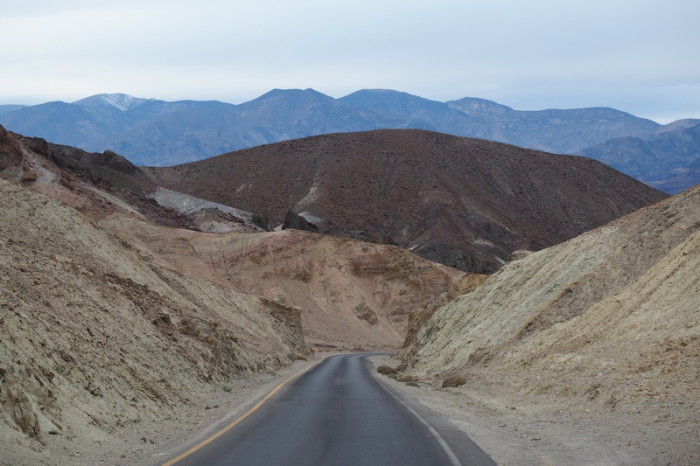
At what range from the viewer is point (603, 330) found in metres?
20.1

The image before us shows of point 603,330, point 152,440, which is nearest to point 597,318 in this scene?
point 603,330

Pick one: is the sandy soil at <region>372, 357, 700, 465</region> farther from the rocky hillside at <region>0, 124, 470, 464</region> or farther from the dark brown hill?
the dark brown hill

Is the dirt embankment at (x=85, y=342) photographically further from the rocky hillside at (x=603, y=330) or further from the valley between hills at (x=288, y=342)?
the rocky hillside at (x=603, y=330)

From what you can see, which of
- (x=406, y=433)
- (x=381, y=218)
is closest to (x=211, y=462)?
(x=406, y=433)

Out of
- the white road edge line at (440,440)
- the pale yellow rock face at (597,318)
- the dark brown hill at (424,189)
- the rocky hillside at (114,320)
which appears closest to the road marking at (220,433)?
the rocky hillside at (114,320)

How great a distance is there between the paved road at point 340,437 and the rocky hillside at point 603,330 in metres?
2.96

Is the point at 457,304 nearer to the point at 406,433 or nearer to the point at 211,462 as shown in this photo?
the point at 406,433

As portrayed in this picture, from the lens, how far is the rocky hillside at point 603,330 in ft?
46.4

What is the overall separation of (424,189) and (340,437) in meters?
123

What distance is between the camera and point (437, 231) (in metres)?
116

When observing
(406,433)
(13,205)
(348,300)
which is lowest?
(348,300)

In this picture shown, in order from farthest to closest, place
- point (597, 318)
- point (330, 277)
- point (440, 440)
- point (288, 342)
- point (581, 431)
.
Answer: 1. point (330, 277)
2. point (288, 342)
3. point (597, 318)
4. point (581, 431)
5. point (440, 440)

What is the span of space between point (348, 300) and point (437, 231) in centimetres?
4258

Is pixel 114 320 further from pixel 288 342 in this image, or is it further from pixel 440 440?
pixel 288 342
